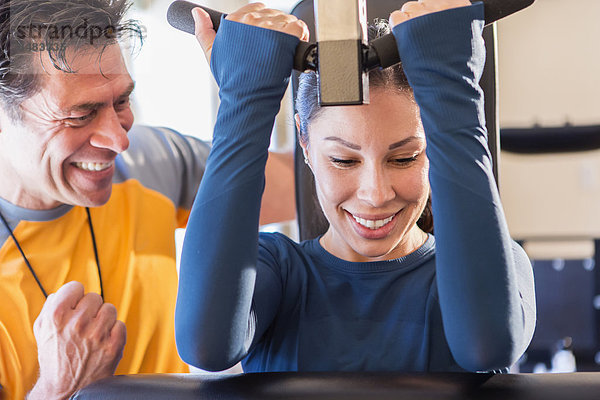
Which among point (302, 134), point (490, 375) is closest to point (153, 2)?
point (302, 134)

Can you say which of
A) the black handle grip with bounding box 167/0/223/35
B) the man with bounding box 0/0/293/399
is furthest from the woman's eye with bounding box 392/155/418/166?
the man with bounding box 0/0/293/399

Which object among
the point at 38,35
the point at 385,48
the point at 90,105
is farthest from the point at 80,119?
the point at 385,48

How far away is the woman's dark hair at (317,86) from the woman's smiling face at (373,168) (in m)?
0.01

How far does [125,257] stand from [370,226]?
0.43 m

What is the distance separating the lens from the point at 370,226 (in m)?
0.75

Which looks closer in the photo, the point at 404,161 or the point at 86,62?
the point at 404,161

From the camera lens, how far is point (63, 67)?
86 cm

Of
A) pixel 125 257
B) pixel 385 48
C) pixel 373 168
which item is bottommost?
pixel 125 257

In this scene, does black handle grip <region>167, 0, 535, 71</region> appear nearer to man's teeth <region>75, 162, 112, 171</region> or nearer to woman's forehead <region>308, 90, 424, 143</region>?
woman's forehead <region>308, 90, 424, 143</region>

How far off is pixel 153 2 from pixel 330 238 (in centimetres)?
45

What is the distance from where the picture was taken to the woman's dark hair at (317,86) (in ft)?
2.43

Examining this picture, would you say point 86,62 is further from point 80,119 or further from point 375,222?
point 375,222

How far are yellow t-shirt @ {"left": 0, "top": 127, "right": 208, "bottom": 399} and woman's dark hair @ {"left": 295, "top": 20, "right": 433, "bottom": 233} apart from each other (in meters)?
0.30

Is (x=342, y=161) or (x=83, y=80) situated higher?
(x=83, y=80)
